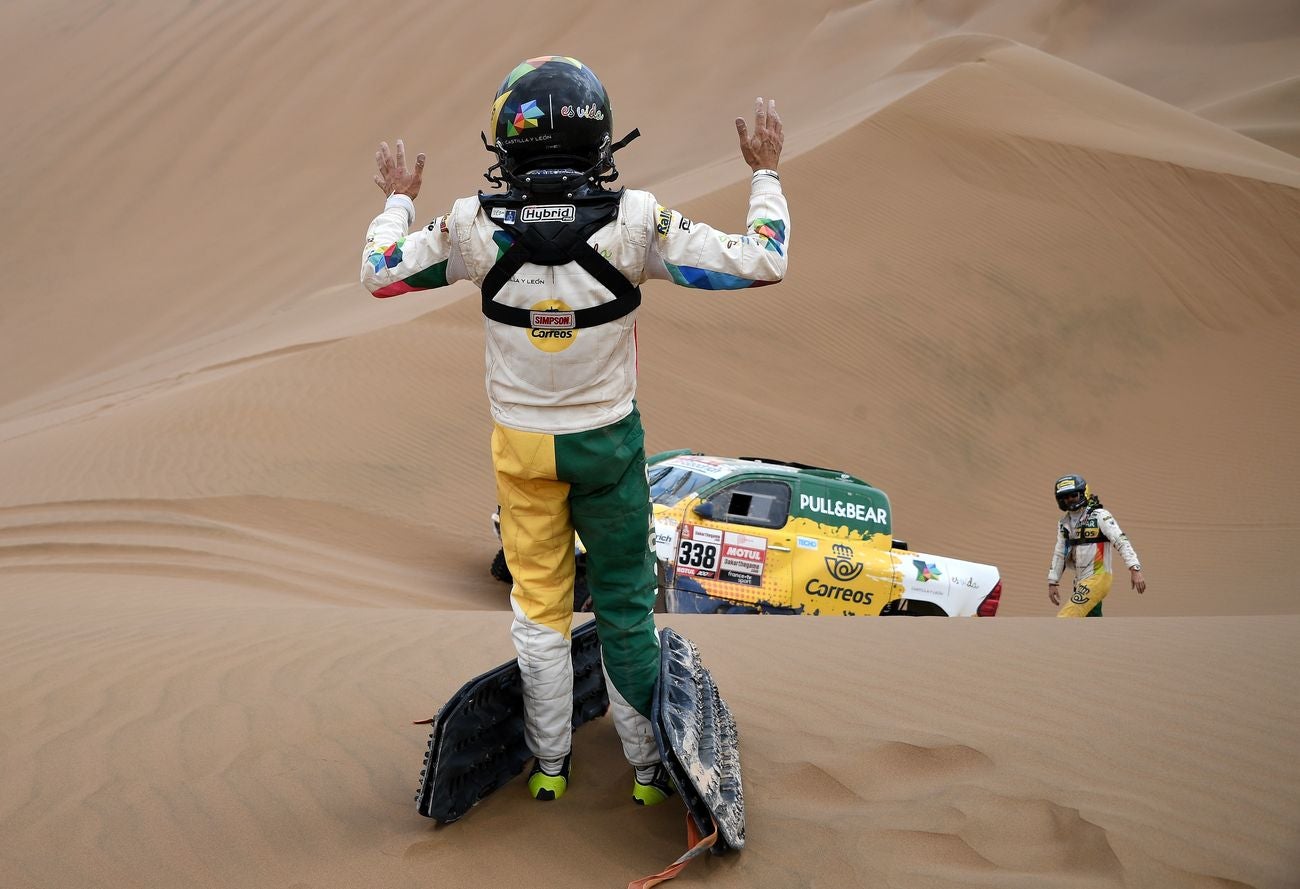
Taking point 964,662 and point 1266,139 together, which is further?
point 1266,139

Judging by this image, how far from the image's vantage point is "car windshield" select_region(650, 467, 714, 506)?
9625 mm

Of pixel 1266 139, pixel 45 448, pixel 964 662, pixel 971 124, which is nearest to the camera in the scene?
pixel 964 662

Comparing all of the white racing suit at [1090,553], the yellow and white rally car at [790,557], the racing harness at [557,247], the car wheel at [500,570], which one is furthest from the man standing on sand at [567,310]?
the white racing suit at [1090,553]

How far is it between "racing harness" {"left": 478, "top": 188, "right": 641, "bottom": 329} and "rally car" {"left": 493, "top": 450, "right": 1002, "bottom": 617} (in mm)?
5763

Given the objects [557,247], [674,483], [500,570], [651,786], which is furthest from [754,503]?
[557,247]

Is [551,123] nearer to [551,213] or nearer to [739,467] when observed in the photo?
[551,213]

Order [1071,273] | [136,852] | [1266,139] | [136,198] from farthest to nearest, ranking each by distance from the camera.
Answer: [1266,139] < [136,198] < [1071,273] < [136,852]

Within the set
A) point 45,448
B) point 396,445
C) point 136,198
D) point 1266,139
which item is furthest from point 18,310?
point 1266,139

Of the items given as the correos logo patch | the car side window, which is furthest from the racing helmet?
the correos logo patch

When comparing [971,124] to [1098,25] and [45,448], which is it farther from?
[1098,25]

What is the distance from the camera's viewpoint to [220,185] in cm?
3045

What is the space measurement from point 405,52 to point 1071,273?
24393 mm

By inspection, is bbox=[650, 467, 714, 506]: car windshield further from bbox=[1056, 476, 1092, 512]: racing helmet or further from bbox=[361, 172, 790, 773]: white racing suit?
bbox=[361, 172, 790, 773]: white racing suit

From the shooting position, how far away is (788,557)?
936cm
